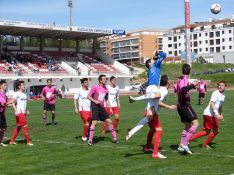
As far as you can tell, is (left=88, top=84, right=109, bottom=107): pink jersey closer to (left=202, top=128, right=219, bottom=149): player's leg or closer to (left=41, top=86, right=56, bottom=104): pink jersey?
(left=202, top=128, right=219, bottom=149): player's leg

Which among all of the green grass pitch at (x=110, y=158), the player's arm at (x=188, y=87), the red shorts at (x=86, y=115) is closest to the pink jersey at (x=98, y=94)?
the green grass pitch at (x=110, y=158)

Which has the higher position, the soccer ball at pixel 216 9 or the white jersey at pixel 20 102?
the soccer ball at pixel 216 9

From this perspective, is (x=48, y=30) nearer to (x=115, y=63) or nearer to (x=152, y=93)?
(x=115, y=63)

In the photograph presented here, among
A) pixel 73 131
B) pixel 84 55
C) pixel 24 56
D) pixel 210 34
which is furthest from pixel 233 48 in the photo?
pixel 73 131

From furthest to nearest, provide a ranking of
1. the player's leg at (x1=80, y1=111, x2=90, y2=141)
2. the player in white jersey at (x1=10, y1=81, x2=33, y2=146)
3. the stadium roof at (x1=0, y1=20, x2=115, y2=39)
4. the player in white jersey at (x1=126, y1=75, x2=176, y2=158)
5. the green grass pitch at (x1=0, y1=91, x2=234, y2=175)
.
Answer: the stadium roof at (x1=0, y1=20, x2=115, y2=39) → the player's leg at (x1=80, y1=111, x2=90, y2=141) → the player in white jersey at (x1=10, y1=81, x2=33, y2=146) → the player in white jersey at (x1=126, y1=75, x2=176, y2=158) → the green grass pitch at (x1=0, y1=91, x2=234, y2=175)

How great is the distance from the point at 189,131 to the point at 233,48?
124m

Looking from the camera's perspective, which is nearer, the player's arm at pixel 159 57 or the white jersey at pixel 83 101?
the player's arm at pixel 159 57

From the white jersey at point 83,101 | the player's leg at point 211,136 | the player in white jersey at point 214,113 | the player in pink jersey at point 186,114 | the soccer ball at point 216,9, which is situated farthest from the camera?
the soccer ball at point 216,9

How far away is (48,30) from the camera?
62.6m

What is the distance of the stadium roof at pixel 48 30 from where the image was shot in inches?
2315

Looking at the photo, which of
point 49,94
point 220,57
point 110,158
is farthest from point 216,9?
point 220,57

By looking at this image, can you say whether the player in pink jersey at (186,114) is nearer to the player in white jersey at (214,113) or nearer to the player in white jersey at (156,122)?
the player in white jersey at (156,122)

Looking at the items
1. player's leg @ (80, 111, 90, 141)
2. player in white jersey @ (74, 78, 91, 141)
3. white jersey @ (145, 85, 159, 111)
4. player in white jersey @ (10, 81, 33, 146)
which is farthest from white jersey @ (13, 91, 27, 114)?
white jersey @ (145, 85, 159, 111)

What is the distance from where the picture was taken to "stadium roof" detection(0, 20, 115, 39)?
5881 centimetres
